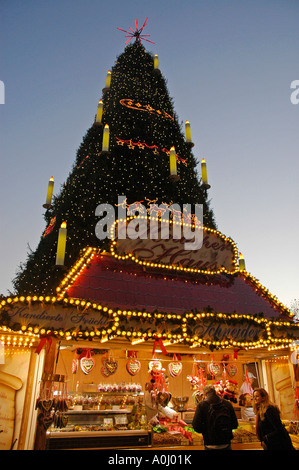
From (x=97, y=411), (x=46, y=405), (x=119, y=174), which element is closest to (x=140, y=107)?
(x=119, y=174)

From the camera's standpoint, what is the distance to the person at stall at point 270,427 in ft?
15.3

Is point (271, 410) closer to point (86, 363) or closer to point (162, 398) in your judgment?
point (162, 398)

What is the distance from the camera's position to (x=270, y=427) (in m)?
4.82

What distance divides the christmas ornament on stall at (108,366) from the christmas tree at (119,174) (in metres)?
3.98

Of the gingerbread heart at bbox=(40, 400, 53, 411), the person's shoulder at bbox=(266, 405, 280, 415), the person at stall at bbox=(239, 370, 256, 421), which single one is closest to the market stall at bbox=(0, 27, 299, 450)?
the gingerbread heart at bbox=(40, 400, 53, 411)

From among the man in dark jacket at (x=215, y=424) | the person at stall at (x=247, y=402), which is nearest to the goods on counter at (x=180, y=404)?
the person at stall at (x=247, y=402)

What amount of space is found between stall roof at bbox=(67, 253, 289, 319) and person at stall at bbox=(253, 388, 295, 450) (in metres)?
2.85

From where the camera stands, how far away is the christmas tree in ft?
40.2

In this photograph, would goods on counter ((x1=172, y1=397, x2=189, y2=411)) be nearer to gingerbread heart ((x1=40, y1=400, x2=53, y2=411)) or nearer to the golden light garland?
gingerbread heart ((x1=40, y1=400, x2=53, y2=411))

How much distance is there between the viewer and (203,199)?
49.7ft

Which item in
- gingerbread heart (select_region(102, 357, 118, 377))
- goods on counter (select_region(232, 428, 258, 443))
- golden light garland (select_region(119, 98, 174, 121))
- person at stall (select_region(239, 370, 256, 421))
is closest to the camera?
goods on counter (select_region(232, 428, 258, 443))

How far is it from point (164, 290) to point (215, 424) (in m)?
4.33
